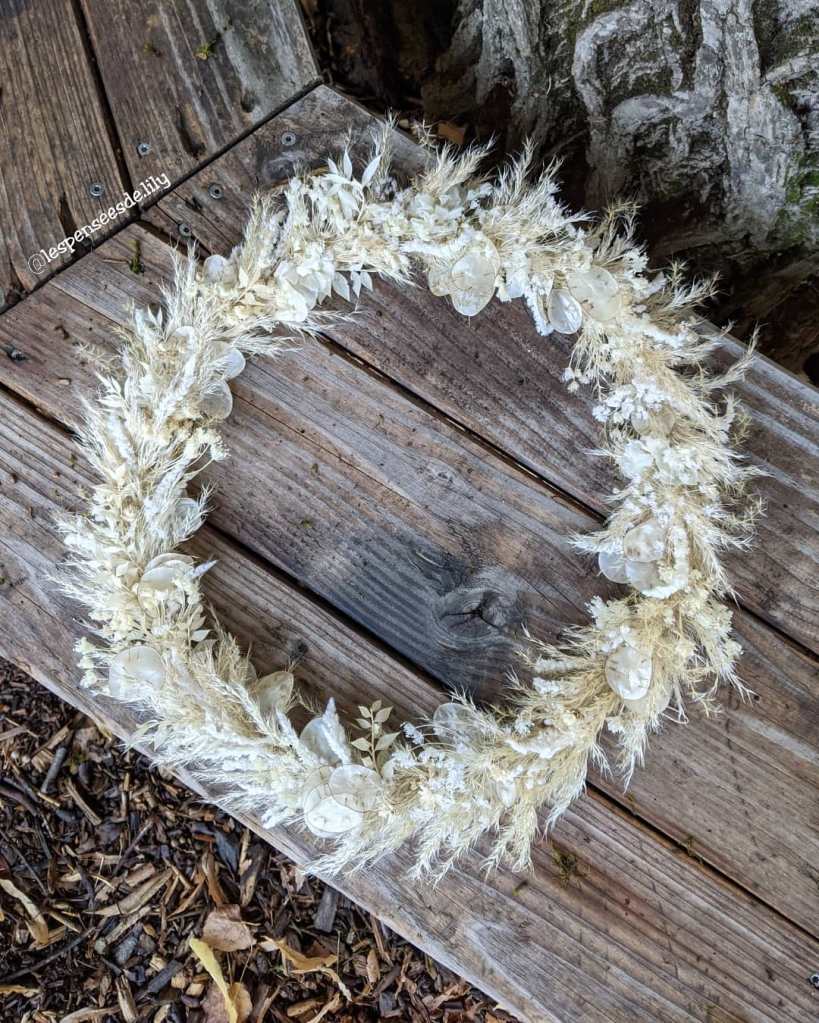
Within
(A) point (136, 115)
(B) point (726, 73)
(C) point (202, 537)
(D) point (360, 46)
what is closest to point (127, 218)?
(A) point (136, 115)

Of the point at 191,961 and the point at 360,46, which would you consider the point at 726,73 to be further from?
the point at 191,961

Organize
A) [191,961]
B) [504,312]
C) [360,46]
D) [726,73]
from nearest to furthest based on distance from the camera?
[726,73], [504,312], [191,961], [360,46]

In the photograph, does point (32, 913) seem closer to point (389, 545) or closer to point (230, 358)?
point (389, 545)

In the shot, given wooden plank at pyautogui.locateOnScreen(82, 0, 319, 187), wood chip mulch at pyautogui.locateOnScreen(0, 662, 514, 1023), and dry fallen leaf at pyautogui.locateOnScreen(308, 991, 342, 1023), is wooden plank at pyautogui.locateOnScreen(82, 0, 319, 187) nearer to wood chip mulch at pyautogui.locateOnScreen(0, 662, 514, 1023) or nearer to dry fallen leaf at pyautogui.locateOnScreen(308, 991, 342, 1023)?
wood chip mulch at pyautogui.locateOnScreen(0, 662, 514, 1023)

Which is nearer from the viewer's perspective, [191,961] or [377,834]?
[377,834]

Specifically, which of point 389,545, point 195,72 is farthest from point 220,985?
point 195,72

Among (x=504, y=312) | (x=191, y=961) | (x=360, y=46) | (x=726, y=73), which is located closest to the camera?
(x=726, y=73)
